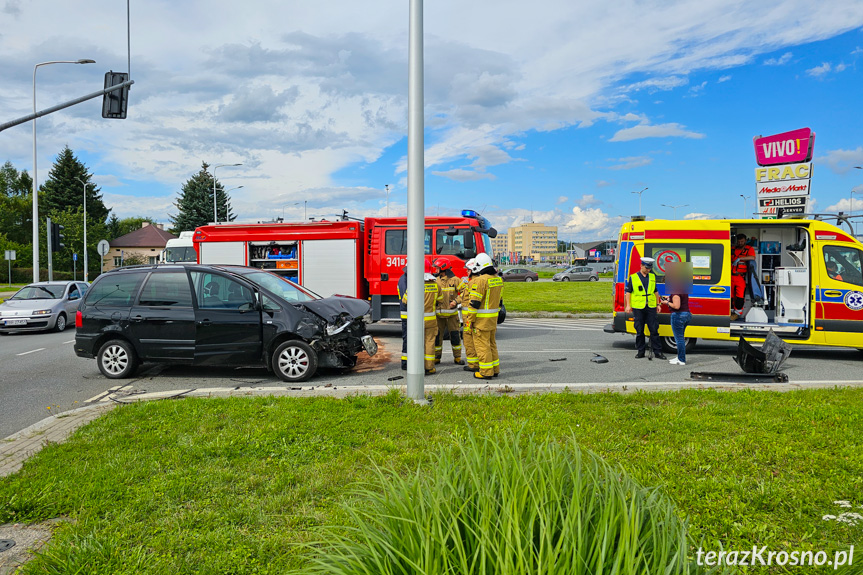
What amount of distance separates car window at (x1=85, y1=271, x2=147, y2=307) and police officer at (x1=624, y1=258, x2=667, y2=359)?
8.05 meters

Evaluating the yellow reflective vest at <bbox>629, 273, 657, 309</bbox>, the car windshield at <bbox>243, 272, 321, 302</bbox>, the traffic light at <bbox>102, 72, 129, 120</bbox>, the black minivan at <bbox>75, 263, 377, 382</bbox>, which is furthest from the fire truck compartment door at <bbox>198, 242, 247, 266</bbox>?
the yellow reflective vest at <bbox>629, 273, 657, 309</bbox>

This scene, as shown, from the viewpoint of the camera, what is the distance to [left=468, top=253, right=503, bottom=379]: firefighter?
7867 millimetres

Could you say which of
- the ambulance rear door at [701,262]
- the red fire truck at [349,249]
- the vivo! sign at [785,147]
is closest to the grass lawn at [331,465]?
the ambulance rear door at [701,262]

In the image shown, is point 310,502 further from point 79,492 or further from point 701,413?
point 701,413

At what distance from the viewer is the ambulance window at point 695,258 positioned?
10.3m

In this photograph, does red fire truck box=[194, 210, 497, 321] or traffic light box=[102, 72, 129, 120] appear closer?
red fire truck box=[194, 210, 497, 321]

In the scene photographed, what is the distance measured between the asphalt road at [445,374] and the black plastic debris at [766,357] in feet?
1.08

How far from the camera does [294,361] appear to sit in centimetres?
798

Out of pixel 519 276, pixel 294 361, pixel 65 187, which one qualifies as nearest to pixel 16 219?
pixel 65 187

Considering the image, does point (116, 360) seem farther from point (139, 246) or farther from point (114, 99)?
point (139, 246)

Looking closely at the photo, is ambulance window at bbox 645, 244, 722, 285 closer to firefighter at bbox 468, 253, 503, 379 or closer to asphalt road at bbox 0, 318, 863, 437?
asphalt road at bbox 0, 318, 863, 437

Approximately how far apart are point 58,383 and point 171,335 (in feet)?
6.02

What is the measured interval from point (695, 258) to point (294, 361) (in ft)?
24.1

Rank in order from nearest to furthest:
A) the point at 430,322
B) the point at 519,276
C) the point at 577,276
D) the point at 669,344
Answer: the point at 430,322
the point at 669,344
the point at 519,276
the point at 577,276
